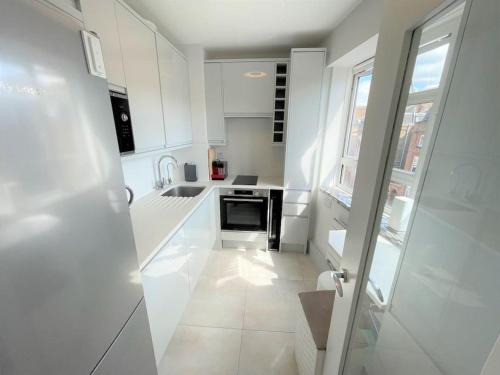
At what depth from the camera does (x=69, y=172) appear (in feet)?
1.84

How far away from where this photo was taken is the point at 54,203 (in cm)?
52

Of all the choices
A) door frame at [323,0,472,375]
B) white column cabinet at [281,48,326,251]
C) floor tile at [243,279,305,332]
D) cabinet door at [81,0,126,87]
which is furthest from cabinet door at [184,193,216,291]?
door frame at [323,0,472,375]

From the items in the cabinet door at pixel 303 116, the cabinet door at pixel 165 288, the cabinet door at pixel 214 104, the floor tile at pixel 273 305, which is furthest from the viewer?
the cabinet door at pixel 214 104

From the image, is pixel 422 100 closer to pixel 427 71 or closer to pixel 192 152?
pixel 427 71

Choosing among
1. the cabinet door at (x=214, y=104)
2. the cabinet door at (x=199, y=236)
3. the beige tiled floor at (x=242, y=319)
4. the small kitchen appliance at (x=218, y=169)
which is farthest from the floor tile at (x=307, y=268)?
the cabinet door at (x=214, y=104)

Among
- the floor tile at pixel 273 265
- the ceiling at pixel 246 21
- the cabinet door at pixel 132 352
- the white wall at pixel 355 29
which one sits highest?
the ceiling at pixel 246 21

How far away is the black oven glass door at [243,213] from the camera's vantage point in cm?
251

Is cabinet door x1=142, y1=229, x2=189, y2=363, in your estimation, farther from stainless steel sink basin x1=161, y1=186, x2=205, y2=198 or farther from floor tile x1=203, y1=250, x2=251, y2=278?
stainless steel sink basin x1=161, y1=186, x2=205, y2=198

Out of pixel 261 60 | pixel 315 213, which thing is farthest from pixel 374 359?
pixel 261 60

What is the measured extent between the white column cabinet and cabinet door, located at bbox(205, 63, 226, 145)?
2.80ft

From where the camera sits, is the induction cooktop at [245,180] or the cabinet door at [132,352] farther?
the induction cooktop at [245,180]

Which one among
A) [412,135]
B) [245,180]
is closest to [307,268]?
[245,180]

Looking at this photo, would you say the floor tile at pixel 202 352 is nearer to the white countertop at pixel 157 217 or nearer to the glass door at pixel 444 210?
the white countertop at pixel 157 217

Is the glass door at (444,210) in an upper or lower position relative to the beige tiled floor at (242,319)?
upper
